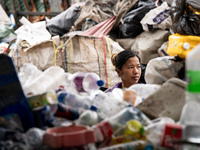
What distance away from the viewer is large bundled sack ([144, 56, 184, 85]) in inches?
99.7

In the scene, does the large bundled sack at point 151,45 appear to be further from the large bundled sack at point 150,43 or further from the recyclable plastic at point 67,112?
the recyclable plastic at point 67,112

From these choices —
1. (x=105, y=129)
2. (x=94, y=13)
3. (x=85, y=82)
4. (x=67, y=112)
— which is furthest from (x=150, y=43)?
(x=105, y=129)

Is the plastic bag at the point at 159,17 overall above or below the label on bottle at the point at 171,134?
above

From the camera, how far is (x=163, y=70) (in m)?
2.56

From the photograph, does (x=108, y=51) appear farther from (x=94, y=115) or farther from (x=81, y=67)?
(x=94, y=115)

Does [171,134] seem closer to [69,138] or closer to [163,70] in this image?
[69,138]

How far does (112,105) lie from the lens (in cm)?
160

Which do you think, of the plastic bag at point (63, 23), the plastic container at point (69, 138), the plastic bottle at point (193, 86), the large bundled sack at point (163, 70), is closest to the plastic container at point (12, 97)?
the plastic container at point (69, 138)

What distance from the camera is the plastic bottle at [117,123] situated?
1308 mm

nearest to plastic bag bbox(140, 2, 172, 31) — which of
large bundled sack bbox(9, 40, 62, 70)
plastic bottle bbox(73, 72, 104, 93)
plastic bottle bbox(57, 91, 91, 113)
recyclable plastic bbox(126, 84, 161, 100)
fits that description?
large bundled sack bbox(9, 40, 62, 70)

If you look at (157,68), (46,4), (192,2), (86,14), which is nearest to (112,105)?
(157,68)

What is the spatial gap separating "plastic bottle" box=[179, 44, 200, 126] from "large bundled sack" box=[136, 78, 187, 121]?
0.52 feet

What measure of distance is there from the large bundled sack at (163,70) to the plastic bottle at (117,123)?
1.07 metres

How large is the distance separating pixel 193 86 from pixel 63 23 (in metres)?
4.38
